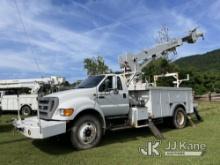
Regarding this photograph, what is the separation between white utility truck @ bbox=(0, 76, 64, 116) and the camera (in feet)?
75.0

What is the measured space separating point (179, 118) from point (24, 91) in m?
16.4

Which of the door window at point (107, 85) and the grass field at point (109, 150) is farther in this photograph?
the door window at point (107, 85)

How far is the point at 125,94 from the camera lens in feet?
35.0

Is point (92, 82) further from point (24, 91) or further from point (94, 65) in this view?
point (94, 65)

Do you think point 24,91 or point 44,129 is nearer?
point 44,129

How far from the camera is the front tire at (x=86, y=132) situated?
8.91 metres

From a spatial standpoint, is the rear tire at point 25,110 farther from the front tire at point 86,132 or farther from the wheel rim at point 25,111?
the front tire at point 86,132

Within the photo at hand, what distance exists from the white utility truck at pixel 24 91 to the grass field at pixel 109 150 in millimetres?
10652

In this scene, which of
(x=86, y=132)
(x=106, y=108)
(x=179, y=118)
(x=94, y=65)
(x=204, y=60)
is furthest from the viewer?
(x=204, y=60)

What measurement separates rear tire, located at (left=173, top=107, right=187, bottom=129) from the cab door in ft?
9.75

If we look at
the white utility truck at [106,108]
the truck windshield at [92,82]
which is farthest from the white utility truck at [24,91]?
the truck windshield at [92,82]

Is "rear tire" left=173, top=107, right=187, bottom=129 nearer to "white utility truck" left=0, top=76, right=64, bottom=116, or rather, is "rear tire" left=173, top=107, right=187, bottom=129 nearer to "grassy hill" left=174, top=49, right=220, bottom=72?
"white utility truck" left=0, top=76, right=64, bottom=116

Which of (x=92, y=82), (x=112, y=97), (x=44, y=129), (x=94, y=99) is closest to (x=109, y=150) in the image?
(x=94, y=99)

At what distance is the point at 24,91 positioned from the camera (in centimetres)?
2616
